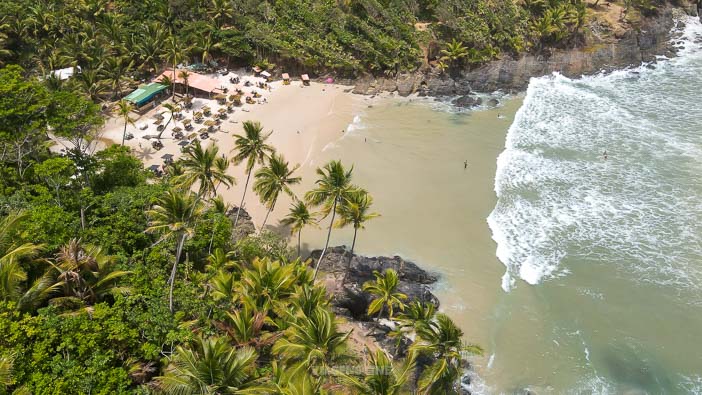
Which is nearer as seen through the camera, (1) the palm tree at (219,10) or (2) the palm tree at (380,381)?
(2) the palm tree at (380,381)

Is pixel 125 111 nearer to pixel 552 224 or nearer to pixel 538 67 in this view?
pixel 552 224

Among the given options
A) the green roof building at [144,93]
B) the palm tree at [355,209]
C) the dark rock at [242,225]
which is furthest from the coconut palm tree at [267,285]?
the green roof building at [144,93]

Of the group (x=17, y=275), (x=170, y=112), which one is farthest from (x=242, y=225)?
(x=170, y=112)

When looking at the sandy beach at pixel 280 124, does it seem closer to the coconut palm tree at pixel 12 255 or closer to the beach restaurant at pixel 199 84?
the beach restaurant at pixel 199 84

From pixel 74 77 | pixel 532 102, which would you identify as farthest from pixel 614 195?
pixel 74 77

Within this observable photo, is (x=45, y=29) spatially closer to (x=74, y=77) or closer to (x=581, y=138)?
(x=74, y=77)

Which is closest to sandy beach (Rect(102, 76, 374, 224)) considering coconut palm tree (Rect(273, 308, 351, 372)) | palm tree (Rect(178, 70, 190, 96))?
palm tree (Rect(178, 70, 190, 96))

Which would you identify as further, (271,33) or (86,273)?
(271,33)
